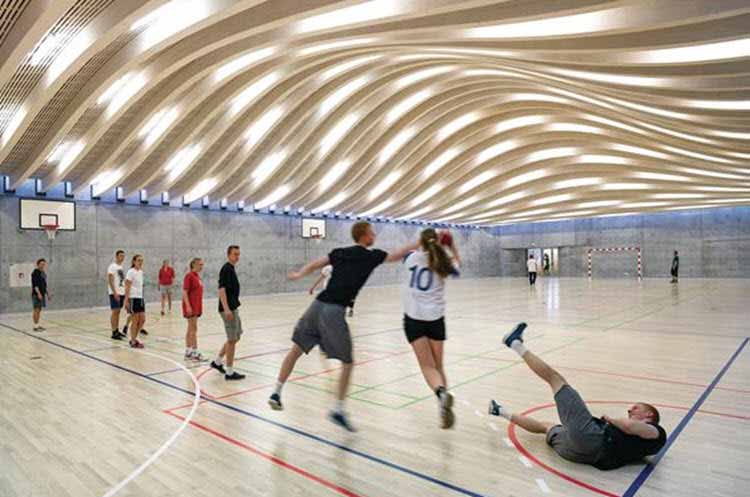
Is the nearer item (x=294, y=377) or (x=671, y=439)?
(x=671, y=439)

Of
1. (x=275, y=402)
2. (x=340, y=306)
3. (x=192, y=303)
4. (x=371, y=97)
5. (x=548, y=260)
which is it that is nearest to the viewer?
(x=340, y=306)

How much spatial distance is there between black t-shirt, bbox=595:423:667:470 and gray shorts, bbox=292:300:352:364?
2.40 meters

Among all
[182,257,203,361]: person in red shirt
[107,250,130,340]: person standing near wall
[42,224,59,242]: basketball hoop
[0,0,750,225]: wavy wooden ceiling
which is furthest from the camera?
[42,224,59,242]: basketball hoop

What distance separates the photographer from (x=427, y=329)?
17.3 feet

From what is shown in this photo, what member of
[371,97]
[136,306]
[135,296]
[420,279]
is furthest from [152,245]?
[420,279]

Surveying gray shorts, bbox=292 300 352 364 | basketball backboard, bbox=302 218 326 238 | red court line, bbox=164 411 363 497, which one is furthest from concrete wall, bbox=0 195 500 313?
gray shorts, bbox=292 300 352 364

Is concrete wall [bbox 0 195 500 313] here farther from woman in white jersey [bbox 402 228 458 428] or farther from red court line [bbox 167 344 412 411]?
woman in white jersey [bbox 402 228 458 428]

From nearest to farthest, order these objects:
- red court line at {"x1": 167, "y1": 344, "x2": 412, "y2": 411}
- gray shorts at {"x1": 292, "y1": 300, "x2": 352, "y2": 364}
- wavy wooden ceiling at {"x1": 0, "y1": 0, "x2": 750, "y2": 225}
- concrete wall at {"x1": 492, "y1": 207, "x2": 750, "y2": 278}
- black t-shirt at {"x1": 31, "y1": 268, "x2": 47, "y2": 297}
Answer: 1. gray shorts at {"x1": 292, "y1": 300, "x2": 352, "y2": 364}
2. red court line at {"x1": 167, "y1": 344, "x2": 412, "y2": 411}
3. wavy wooden ceiling at {"x1": 0, "y1": 0, "x2": 750, "y2": 225}
4. black t-shirt at {"x1": 31, "y1": 268, "x2": 47, "y2": 297}
5. concrete wall at {"x1": 492, "y1": 207, "x2": 750, "y2": 278}

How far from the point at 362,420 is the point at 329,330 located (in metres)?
1.33

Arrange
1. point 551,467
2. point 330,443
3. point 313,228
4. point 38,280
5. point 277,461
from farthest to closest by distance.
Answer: point 313,228, point 38,280, point 330,443, point 277,461, point 551,467

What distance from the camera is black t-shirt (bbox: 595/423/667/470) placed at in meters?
4.16

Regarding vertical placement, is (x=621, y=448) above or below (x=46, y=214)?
below

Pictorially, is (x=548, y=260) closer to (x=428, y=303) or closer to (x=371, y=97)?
(x=371, y=97)

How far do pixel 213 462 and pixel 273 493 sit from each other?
3.06ft
